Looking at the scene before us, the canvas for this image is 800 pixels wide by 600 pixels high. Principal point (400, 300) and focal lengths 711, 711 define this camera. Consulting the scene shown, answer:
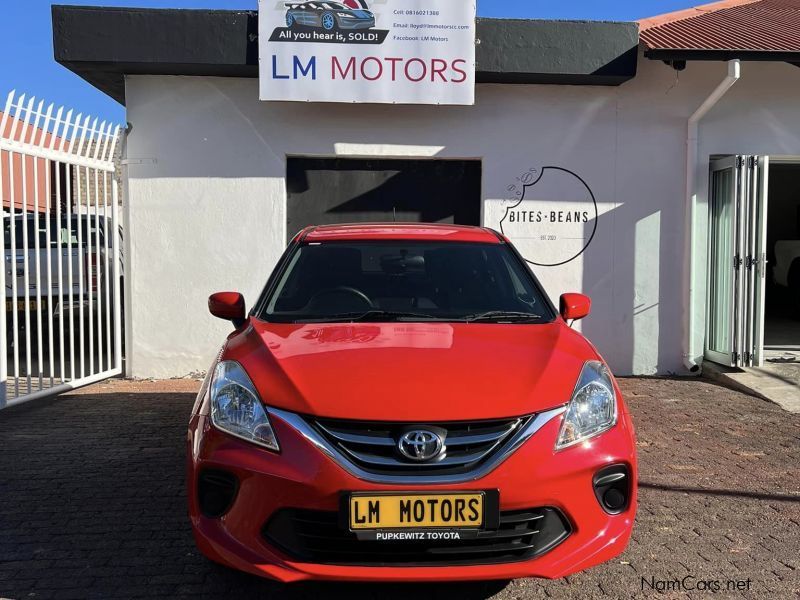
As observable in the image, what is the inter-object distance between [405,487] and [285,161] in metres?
5.79

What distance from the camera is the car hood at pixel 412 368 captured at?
2664 millimetres

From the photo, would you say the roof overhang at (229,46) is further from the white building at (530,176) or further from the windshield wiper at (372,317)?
the windshield wiper at (372,317)

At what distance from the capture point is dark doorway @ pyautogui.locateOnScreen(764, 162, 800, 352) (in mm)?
10935

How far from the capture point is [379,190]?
791 centimetres

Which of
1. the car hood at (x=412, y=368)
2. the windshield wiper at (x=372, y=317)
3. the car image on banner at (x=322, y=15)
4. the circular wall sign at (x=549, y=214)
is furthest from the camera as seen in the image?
the circular wall sign at (x=549, y=214)

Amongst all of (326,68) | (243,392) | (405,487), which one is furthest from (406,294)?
(326,68)

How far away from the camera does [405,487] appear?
2525mm

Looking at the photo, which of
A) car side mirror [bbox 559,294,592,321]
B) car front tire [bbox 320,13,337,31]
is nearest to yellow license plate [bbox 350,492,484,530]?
car side mirror [bbox 559,294,592,321]

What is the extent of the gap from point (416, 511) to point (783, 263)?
42.1ft

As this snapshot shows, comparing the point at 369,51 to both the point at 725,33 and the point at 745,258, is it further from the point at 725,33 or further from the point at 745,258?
the point at 745,258

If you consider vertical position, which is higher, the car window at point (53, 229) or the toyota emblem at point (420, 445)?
the car window at point (53, 229)

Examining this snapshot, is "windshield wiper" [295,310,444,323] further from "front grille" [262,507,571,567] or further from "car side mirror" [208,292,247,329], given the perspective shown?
"front grille" [262,507,571,567]


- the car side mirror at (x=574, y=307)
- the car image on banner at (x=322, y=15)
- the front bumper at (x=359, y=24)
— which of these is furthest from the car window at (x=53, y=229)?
the car side mirror at (x=574, y=307)

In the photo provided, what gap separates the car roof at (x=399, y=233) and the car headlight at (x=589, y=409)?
1.43 metres
